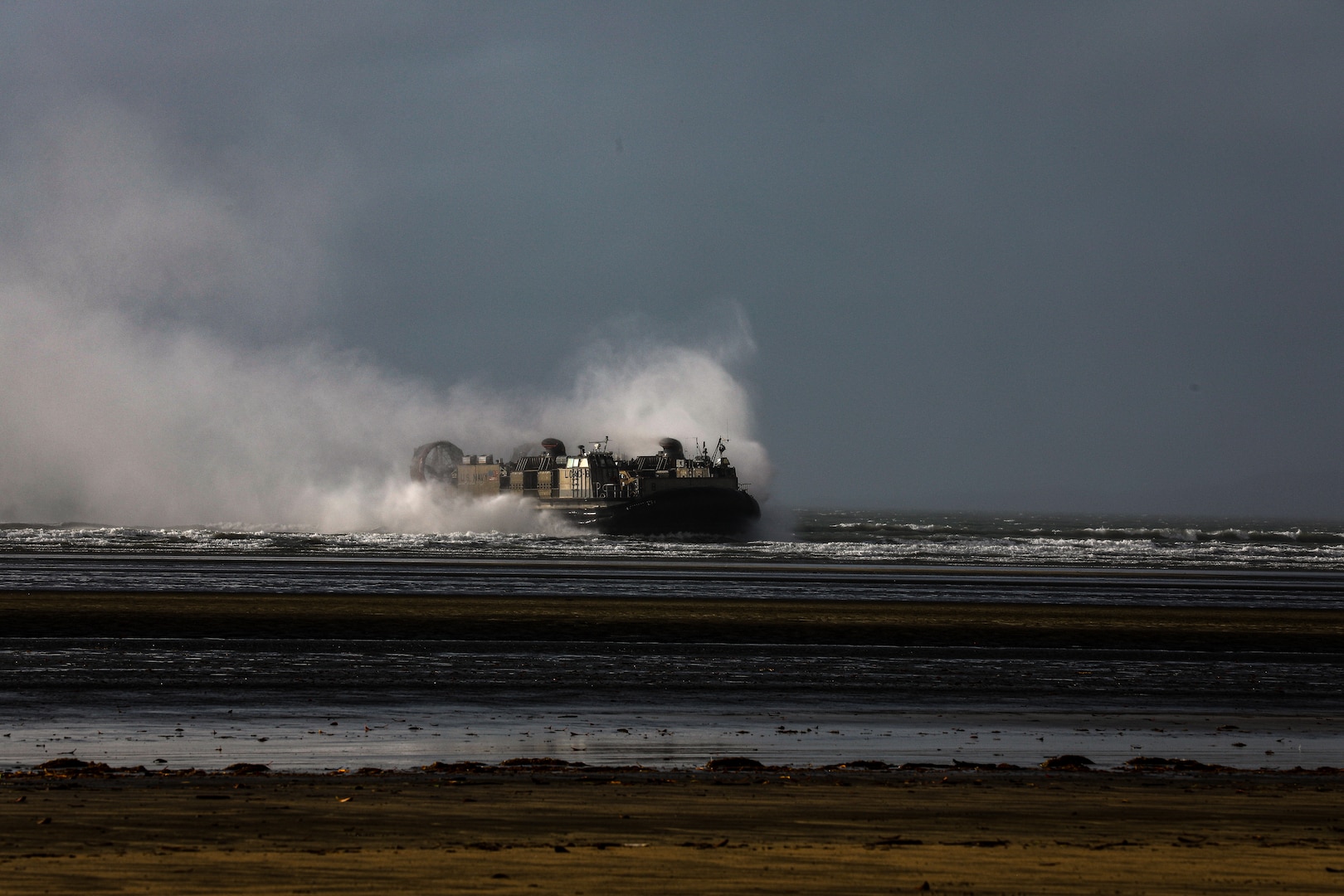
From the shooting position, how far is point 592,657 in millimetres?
16688

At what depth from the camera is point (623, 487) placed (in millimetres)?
75375

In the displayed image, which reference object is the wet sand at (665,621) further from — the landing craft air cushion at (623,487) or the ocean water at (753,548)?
the landing craft air cushion at (623,487)

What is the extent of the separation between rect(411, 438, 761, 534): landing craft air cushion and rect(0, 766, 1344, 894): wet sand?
6029 centimetres

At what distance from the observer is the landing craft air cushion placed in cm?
6944

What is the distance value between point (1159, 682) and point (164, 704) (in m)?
11.5

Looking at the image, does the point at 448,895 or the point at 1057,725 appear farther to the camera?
the point at 1057,725

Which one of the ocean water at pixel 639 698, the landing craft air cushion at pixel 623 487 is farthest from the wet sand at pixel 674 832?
the landing craft air cushion at pixel 623 487

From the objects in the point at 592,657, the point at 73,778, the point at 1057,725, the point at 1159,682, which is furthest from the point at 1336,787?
the point at 592,657

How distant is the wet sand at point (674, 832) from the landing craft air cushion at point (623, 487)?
6029cm

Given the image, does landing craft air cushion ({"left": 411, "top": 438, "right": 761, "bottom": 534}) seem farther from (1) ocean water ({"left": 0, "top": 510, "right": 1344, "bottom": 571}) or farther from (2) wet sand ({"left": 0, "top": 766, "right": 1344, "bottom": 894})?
(2) wet sand ({"left": 0, "top": 766, "right": 1344, "bottom": 894})

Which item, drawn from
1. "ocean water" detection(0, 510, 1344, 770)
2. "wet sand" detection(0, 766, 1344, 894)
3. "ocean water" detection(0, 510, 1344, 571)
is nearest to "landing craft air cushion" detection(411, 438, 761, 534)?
"ocean water" detection(0, 510, 1344, 571)

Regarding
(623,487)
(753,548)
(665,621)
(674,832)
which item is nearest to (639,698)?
(674,832)

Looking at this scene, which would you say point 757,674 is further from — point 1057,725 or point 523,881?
point 523,881

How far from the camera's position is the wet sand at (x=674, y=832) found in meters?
5.98
